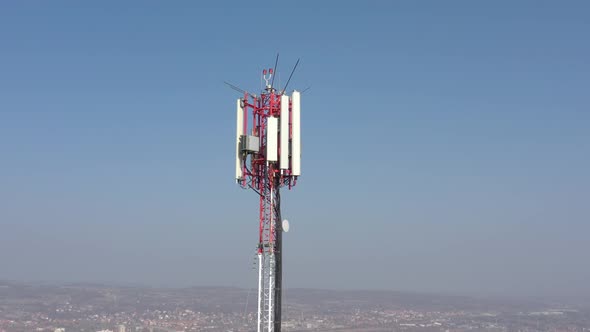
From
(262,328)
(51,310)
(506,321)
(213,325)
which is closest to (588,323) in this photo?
(506,321)

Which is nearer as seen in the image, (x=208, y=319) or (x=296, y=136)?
(x=296, y=136)

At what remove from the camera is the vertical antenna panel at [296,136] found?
2702 centimetres

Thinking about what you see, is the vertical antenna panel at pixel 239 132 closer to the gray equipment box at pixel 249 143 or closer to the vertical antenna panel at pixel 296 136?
the gray equipment box at pixel 249 143

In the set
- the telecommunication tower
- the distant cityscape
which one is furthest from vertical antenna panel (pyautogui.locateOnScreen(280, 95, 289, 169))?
the distant cityscape

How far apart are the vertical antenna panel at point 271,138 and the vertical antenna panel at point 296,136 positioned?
0.67m

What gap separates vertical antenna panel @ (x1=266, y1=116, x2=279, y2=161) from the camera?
2688 cm

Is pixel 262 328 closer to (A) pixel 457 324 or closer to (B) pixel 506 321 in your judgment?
(A) pixel 457 324

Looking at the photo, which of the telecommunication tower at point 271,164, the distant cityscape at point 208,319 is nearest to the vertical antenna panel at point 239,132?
the telecommunication tower at point 271,164

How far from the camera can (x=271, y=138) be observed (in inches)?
1059

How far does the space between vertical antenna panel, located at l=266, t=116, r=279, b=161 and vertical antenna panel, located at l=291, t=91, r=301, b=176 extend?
0.67 meters

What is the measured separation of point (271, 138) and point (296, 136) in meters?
0.99

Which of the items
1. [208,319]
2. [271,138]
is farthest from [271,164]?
[208,319]

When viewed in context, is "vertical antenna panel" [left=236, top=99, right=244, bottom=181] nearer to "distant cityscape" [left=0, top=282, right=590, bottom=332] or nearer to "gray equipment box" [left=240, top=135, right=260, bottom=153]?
"gray equipment box" [left=240, top=135, right=260, bottom=153]

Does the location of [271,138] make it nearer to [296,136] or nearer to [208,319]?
[296,136]
